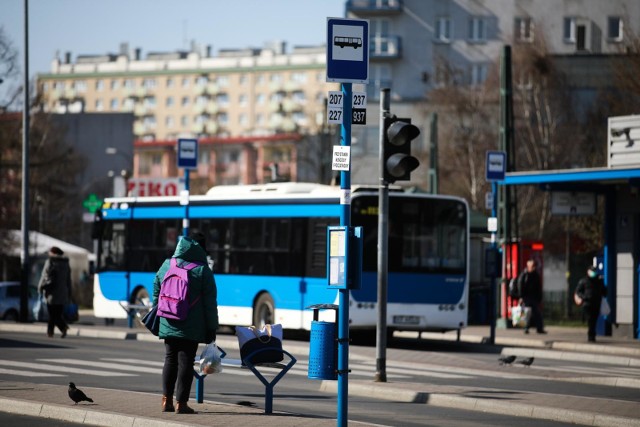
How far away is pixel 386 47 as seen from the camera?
3425 inches

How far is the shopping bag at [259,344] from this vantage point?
1455 centimetres

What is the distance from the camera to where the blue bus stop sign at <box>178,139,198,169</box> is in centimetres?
3094

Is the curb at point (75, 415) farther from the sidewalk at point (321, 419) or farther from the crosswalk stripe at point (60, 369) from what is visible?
the crosswalk stripe at point (60, 369)

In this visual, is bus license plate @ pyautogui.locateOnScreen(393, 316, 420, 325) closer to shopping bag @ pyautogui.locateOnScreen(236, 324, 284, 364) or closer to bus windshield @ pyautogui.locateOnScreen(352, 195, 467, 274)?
bus windshield @ pyautogui.locateOnScreen(352, 195, 467, 274)

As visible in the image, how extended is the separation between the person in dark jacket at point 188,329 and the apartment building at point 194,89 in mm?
149253

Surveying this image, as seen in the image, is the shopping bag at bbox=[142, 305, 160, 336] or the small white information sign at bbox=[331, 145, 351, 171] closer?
the small white information sign at bbox=[331, 145, 351, 171]

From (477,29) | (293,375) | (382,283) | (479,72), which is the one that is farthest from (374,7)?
(382,283)

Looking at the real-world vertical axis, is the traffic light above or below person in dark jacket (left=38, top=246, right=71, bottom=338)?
above

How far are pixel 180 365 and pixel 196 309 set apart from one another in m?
0.59

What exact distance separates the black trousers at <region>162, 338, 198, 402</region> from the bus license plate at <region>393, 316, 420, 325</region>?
14610 millimetres

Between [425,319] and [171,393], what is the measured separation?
15.1 meters

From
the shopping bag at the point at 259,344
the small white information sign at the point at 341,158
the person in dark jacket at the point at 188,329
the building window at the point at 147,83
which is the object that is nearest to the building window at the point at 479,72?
the shopping bag at the point at 259,344

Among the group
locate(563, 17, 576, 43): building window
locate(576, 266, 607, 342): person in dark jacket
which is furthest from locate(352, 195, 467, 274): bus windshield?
locate(563, 17, 576, 43): building window

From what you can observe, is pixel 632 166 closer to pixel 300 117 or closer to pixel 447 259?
pixel 447 259
